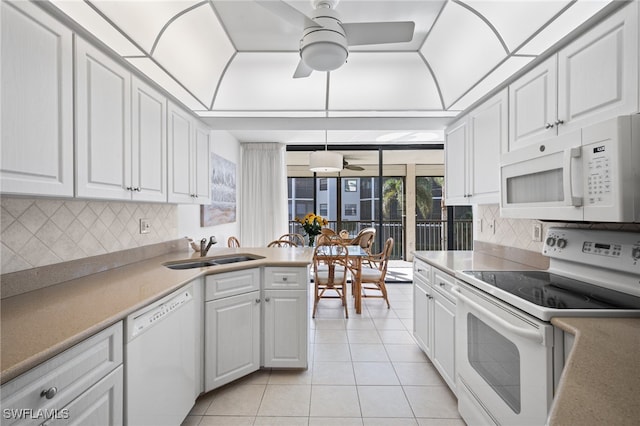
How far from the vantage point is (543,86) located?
159 centimetres

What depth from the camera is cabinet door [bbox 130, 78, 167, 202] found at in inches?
68.6

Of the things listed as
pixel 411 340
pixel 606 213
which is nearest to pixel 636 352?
pixel 606 213

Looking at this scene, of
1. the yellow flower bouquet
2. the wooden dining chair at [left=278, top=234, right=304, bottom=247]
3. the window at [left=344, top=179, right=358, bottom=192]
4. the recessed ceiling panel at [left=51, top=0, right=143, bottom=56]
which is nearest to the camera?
the recessed ceiling panel at [left=51, top=0, right=143, bottom=56]

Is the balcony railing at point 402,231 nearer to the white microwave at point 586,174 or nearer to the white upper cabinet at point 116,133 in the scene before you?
the white upper cabinet at point 116,133

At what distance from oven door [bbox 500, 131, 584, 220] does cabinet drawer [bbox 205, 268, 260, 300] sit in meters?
1.80

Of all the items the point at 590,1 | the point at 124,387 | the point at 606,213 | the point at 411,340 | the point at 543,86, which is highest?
the point at 590,1

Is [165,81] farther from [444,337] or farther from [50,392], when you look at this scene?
[444,337]

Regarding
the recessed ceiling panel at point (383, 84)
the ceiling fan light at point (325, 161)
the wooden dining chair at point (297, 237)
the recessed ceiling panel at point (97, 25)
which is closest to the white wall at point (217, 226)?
the wooden dining chair at point (297, 237)

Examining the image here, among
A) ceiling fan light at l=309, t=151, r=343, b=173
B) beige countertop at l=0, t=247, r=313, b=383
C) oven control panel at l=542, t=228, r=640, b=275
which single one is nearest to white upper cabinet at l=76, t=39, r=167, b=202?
beige countertop at l=0, t=247, r=313, b=383

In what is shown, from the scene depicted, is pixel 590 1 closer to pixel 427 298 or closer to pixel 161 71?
pixel 427 298

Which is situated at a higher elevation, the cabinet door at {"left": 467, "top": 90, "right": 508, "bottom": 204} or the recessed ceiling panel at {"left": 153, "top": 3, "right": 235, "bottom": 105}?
the recessed ceiling panel at {"left": 153, "top": 3, "right": 235, "bottom": 105}

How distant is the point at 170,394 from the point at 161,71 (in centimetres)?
→ 204

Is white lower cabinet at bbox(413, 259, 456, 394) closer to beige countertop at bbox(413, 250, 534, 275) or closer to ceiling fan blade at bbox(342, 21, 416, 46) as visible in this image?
beige countertop at bbox(413, 250, 534, 275)

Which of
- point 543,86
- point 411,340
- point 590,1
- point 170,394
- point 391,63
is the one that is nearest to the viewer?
point 590,1
